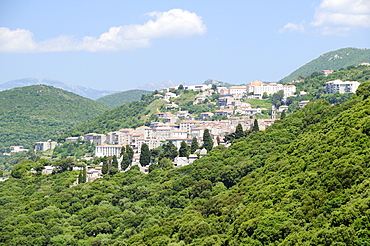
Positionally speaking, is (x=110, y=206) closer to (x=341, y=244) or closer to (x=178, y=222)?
(x=178, y=222)

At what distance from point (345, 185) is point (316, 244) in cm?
561

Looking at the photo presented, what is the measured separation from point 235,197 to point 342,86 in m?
70.9

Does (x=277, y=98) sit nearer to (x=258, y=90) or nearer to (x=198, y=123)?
(x=258, y=90)

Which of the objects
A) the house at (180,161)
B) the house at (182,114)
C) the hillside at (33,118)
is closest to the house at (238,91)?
the house at (182,114)

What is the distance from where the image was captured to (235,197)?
132 feet

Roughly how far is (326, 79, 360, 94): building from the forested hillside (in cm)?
4375

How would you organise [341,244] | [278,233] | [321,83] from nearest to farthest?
[341,244], [278,233], [321,83]

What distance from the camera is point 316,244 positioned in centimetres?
2255

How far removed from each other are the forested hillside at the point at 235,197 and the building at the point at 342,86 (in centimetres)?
4375

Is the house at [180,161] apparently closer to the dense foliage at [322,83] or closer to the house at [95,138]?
the dense foliage at [322,83]

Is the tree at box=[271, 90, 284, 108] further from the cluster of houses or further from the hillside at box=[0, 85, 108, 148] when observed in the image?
the hillside at box=[0, 85, 108, 148]

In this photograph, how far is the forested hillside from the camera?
26703 millimetres

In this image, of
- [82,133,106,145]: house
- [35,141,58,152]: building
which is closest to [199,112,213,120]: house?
[82,133,106,145]: house

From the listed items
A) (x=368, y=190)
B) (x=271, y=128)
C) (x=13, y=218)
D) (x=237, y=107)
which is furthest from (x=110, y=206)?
(x=237, y=107)
